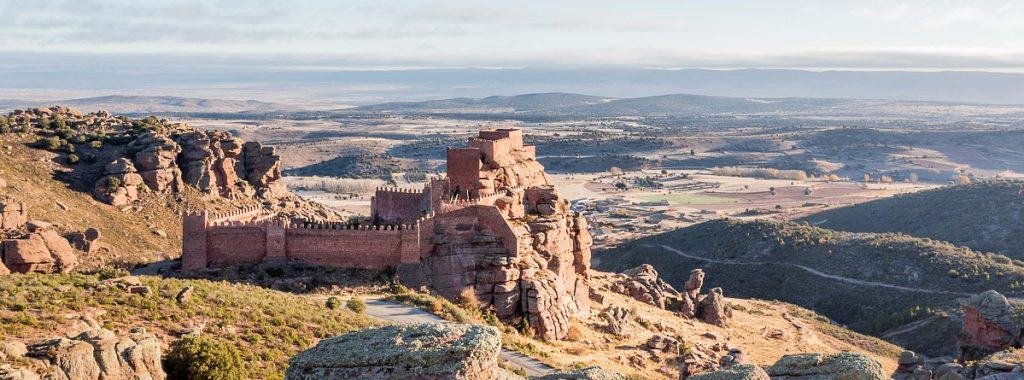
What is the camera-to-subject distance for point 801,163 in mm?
174125

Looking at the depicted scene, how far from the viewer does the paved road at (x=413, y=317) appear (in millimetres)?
33312

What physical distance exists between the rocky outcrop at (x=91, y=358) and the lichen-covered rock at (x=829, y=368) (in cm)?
1427

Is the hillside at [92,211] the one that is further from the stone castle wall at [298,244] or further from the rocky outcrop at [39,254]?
the stone castle wall at [298,244]

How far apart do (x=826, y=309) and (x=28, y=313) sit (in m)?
52.4

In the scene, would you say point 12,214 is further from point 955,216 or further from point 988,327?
point 955,216

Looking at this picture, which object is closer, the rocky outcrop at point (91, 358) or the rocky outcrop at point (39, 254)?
the rocky outcrop at point (91, 358)

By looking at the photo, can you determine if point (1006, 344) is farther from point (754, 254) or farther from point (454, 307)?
point (754, 254)

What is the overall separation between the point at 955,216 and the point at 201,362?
76.4 m

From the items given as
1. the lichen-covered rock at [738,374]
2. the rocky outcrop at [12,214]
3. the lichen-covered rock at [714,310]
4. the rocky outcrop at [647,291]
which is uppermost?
the lichen-covered rock at [738,374]

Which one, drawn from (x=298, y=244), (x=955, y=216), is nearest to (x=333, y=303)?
(x=298, y=244)

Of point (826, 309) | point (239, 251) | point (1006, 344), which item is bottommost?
point (826, 309)

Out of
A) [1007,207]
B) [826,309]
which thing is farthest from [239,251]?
[1007,207]

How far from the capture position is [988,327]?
41594 millimetres

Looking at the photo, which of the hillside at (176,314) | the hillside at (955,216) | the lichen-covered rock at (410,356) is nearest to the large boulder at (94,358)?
the hillside at (176,314)
